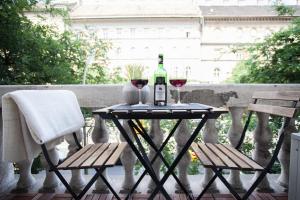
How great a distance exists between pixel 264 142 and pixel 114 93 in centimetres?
126

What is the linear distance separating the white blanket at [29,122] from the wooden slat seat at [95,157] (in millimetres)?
180

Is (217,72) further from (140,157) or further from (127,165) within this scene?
(140,157)

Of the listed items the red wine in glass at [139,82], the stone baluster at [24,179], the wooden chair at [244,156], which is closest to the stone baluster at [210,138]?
the wooden chair at [244,156]

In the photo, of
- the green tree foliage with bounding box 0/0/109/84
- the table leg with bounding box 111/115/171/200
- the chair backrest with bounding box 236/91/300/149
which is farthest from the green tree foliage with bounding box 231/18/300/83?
the table leg with bounding box 111/115/171/200

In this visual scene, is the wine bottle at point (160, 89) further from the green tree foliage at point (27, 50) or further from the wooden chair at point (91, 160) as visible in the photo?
the green tree foliage at point (27, 50)

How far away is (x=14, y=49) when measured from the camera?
18.8ft

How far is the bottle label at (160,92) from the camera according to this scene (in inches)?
77.2

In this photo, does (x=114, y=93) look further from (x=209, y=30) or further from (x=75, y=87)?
(x=209, y=30)

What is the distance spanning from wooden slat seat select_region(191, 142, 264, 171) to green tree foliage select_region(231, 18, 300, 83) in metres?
5.01

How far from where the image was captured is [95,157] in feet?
6.12

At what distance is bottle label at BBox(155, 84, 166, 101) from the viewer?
196cm

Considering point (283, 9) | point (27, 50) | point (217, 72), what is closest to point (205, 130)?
point (27, 50)

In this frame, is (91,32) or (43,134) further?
(91,32)

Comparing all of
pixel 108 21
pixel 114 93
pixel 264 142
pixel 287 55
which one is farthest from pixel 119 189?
pixel 108 21
